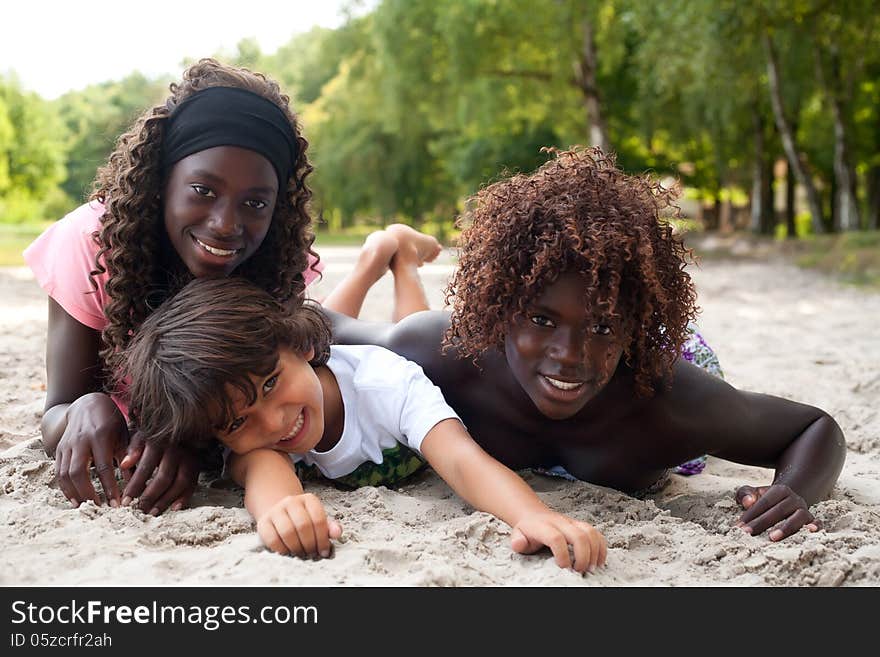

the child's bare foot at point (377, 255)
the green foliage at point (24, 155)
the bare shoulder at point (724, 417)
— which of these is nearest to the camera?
the bare shoulder at point (724, 417)

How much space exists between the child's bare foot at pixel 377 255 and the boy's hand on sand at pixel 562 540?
2.38 meters

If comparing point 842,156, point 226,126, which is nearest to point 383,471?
point 226,126

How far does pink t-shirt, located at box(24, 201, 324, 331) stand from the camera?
317cm

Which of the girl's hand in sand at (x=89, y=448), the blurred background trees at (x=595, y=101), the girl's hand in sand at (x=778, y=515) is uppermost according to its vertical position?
the blurred background trees at (x=595, y=101)

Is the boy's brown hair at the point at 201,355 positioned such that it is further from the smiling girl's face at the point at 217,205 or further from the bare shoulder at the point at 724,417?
the bare shoulder at the point at 724,417

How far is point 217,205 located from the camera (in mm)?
2951

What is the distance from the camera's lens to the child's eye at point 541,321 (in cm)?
250

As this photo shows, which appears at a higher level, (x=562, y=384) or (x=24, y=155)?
(x=24, y=155)

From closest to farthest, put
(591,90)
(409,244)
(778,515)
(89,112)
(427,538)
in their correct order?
(427,538), (778,515), (409,244), (591,90), (89,112)

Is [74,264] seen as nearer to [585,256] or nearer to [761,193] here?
[585,256]

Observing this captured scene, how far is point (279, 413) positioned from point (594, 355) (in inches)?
36.7

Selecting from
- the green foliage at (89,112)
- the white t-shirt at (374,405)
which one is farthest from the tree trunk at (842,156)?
the green foliage at (89,112)

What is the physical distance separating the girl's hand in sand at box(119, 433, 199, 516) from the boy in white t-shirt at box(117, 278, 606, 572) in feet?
0.19

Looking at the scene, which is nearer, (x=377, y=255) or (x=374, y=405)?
(x=374, y=405)
